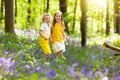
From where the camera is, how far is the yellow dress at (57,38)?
1041cm

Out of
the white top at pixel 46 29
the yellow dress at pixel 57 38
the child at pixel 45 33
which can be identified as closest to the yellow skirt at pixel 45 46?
the child at pixel 45 33

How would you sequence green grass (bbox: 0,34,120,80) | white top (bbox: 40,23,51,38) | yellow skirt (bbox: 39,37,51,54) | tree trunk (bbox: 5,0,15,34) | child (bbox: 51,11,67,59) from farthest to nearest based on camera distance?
tree trunk (bbox: 5,0,15,34) → child (bbox: 51,11,67,59) → white top (bbox: 40,23,51,38) → yellow skirt (bbox: 39,37,51,54) → green grass (bbox: 0,34,120,80)

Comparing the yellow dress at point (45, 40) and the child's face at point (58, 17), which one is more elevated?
the child's face at point (58, 17)

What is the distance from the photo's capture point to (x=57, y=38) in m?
10.5

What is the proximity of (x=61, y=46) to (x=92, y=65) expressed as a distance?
2.09 meters

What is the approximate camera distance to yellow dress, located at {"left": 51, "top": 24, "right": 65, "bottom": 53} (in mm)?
10406

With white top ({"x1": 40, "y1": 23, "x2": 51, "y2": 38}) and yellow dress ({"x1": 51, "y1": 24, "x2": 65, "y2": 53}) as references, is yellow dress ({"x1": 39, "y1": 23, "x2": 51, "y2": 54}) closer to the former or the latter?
white top ({"x1": 40, "y1": 23, "x2": 51, "y2": 38})

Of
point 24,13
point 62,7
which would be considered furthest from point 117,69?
point 24,13

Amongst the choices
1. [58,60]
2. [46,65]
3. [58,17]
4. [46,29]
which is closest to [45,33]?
[46,29]

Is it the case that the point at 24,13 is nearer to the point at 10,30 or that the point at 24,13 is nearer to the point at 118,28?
the point at 118,28

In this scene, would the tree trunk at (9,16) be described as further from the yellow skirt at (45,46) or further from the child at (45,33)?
the yellow skirt at (45,46)

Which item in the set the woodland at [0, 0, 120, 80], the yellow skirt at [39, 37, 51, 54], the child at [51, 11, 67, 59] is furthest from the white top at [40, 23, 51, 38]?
the woodland at [0, 0, 120, 80]

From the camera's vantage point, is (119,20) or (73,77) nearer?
(73,77)

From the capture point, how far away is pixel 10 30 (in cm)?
1595
